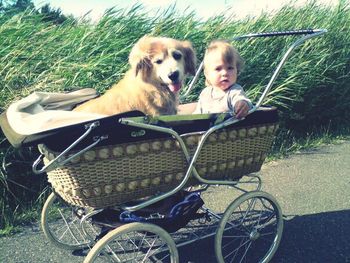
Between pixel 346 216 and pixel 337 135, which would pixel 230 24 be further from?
pixel 346 216

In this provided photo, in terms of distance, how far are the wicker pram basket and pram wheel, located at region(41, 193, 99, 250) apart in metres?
0.49

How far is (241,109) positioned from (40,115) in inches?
46.9

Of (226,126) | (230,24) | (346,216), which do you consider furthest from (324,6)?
(226,126)

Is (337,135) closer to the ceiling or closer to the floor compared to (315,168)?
closer to the floor

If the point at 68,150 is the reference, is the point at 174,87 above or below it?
below

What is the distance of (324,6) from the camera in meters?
7.36

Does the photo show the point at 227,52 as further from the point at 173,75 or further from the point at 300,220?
the point at 300,220

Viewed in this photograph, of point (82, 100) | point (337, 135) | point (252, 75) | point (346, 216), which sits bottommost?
point (337, 135)

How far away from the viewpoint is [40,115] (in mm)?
2281

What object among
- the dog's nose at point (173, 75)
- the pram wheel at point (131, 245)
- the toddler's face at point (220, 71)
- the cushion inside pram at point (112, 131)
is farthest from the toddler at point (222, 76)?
the pram wheel at point (131, 245)

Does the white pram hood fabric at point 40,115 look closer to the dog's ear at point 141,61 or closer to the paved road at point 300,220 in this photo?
the dog's ear at point 141,61

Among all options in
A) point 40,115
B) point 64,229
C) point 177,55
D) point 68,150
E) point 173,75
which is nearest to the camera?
point 68,150

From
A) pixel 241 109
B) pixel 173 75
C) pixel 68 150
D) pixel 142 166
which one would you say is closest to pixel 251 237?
pixel 241 109

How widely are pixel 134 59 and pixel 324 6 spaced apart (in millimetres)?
5298
